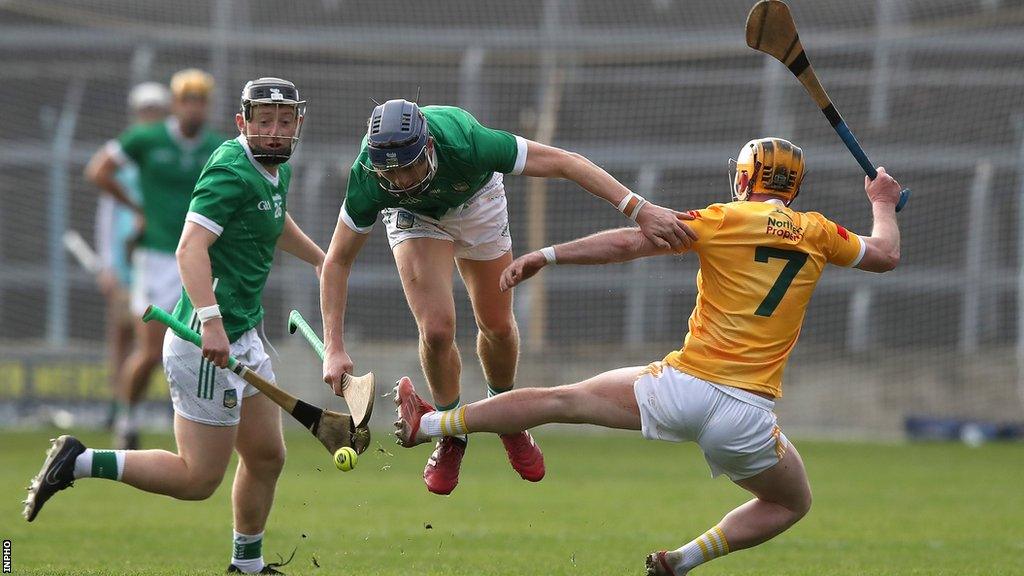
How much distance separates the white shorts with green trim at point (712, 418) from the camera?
5500 millimetres

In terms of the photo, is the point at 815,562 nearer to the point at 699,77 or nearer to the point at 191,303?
the point at 191,303

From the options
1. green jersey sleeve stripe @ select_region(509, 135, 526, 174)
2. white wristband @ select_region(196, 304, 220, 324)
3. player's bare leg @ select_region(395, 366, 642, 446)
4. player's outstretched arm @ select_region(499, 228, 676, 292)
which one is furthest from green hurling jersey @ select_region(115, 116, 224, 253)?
player's outstretched arm @ select_region(499, 228, 676, 292)

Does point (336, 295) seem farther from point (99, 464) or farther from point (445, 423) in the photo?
point (99, 464)

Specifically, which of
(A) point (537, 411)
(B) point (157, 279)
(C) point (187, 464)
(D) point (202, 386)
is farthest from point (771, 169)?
(B) point (157, 279)

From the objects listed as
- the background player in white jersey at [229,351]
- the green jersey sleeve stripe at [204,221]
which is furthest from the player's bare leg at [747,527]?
the green jersey sleeve stripe at [204,221]

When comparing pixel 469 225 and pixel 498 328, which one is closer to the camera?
pixel 469 225

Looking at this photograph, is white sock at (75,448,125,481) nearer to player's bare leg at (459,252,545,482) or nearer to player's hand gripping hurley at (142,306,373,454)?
player's hand gripping hurley at (142,306,373,454)

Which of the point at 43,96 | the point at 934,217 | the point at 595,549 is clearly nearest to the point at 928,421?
the point at 934,217

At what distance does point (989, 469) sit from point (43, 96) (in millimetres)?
10776

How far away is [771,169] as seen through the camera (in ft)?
18.8

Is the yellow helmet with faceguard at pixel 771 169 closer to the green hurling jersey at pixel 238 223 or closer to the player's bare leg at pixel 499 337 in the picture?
the player's bare leg at pixel 499 337

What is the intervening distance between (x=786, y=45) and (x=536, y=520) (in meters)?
3.66

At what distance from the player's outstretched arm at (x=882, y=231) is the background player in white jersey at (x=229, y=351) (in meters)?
2.52

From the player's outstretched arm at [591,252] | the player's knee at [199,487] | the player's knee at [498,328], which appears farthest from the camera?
the player's knee at [498,328]
